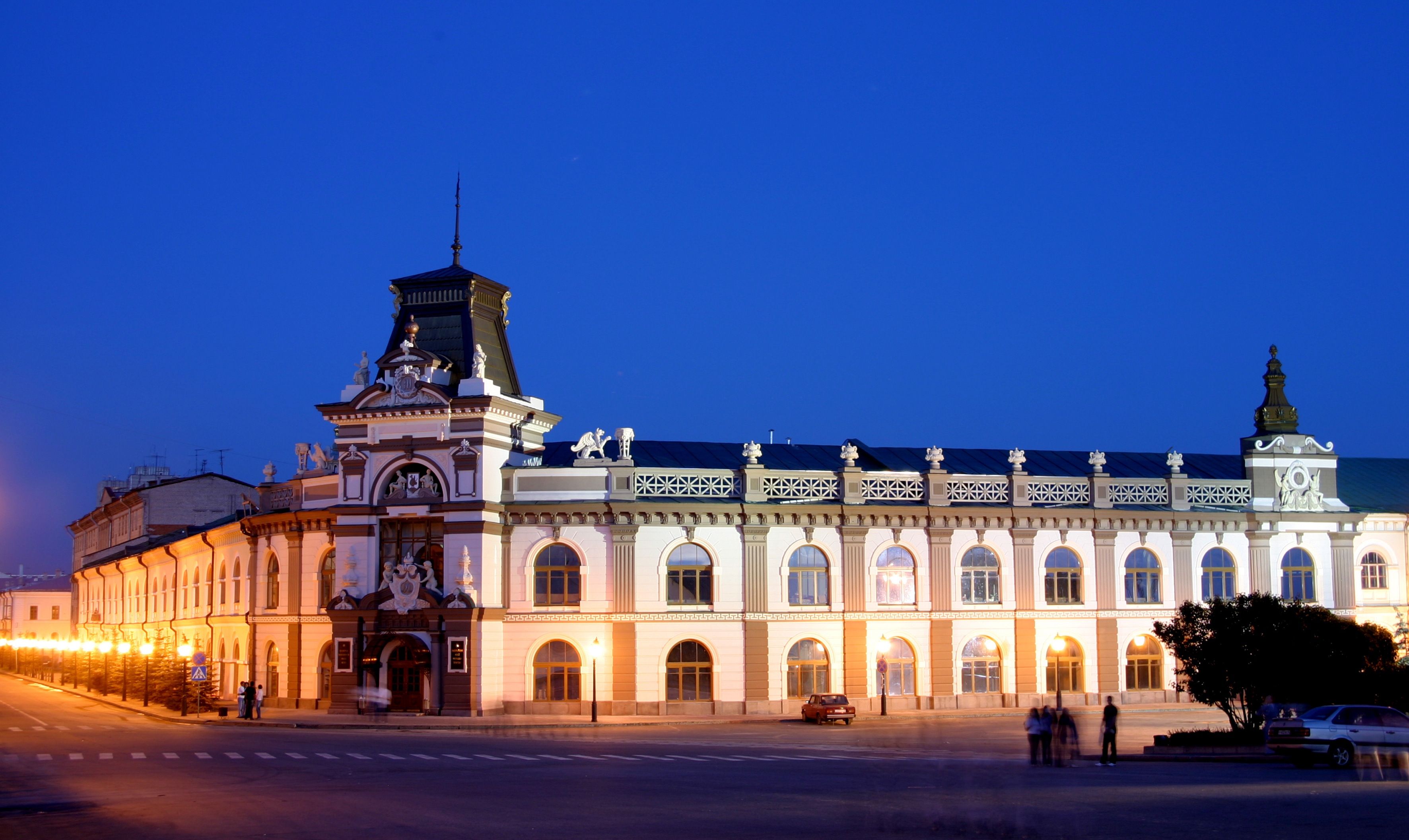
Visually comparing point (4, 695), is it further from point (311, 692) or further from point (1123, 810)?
point (1123, 810)

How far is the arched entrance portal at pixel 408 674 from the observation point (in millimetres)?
54312

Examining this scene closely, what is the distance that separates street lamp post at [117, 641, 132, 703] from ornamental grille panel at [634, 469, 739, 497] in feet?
105

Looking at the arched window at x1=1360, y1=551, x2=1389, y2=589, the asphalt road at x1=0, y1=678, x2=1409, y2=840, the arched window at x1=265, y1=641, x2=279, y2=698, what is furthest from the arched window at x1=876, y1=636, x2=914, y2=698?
the arched window at x1=265, y1=641, x2=279, y2=698

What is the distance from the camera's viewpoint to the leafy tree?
37.2 m

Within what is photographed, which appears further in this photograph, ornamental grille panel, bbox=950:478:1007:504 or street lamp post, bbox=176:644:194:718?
ornamental grille panel, bbox=950:478:1007:504

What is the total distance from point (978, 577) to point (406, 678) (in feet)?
74.9

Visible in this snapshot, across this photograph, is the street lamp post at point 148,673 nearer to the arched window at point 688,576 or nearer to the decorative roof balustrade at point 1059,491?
the arched window at point 688,576

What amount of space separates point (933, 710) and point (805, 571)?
24.0 feet

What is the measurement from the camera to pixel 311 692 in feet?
191

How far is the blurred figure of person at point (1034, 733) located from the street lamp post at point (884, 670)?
2061 cm

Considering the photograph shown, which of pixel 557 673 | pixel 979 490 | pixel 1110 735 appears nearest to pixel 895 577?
pixel 979 490

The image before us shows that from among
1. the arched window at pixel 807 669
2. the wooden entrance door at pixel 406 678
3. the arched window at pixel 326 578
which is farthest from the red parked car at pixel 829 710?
the arched window at pixel 326 578

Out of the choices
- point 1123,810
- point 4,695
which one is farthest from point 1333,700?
point 4,695

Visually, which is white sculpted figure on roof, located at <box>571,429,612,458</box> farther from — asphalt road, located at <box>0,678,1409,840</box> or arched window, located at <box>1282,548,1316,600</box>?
arched window, located at <box>1282,548,1316,600</box>
